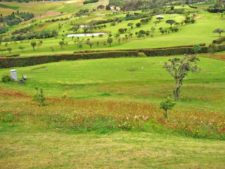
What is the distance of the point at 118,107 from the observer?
127ft

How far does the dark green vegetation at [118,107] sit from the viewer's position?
2261cm

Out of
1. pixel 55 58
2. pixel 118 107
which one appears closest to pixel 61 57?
pixel 55 58

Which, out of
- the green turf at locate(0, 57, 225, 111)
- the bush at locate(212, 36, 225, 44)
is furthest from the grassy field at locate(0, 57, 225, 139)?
the bush at locate(212, 36, 225, 44)

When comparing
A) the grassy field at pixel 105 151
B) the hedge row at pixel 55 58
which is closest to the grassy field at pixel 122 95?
the grassy field at pixel 105 151

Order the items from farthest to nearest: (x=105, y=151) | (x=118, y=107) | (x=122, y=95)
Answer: (x=122, y=95) → (x=118, y=107) → (x=105, y=151)

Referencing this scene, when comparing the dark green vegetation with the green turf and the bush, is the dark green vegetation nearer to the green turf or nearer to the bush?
the green turf

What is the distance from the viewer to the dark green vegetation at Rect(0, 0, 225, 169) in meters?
22.6

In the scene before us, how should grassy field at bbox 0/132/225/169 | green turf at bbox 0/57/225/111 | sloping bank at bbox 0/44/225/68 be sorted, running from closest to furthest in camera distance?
1. grassy field at bbox 0/132/225/169
2. green turf at bbox 0/57/225/111
3. sloping bank at bbox 0/44/225/68

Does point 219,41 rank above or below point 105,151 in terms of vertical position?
below

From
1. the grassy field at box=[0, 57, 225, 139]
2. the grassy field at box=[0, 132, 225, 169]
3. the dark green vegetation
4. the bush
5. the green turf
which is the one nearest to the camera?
the grassy field at box=[0, 132, 225, 169]

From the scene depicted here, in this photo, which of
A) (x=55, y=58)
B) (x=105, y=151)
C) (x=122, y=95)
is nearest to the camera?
(x=105, y=151)

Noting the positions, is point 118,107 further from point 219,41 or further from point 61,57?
point 219,41

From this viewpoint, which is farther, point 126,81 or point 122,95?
point 126,81

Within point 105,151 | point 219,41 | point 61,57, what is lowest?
point 219,41
